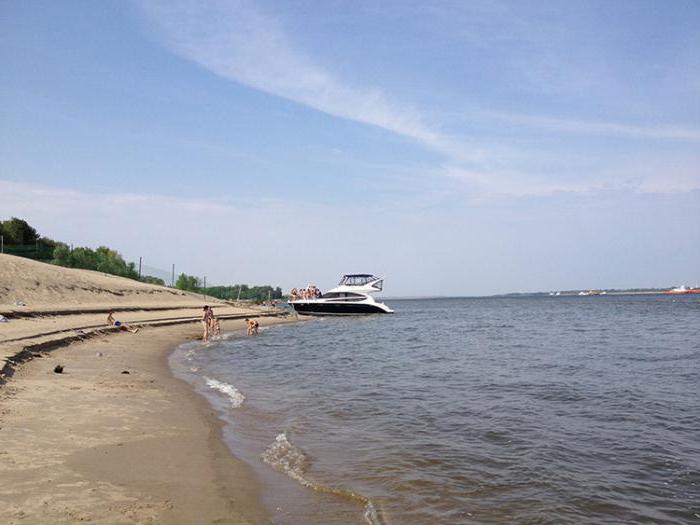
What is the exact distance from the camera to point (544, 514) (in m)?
6.33

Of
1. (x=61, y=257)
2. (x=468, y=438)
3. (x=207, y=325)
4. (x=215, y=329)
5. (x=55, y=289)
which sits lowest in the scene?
(x=215, y=329)

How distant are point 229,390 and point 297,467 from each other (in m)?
7.42

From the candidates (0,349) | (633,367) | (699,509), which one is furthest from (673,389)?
(0,349)

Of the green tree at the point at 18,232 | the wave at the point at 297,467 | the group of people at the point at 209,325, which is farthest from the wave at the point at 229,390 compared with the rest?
the green tree at the point at 18,232

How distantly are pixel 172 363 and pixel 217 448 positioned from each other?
12.9m

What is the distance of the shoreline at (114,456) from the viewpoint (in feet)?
17.8

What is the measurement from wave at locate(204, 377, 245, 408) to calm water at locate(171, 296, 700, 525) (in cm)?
5

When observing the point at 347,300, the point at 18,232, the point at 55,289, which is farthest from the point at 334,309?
the point at 18,232

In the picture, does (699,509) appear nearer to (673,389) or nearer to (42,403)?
(673,389)

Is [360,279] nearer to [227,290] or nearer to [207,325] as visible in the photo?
[207,325]

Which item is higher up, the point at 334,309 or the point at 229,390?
the point at 334,309

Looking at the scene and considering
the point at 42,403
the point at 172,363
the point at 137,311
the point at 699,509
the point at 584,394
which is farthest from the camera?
the point at 137,311

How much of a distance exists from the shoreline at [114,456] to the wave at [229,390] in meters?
0.95

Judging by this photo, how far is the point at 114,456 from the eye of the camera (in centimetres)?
725
